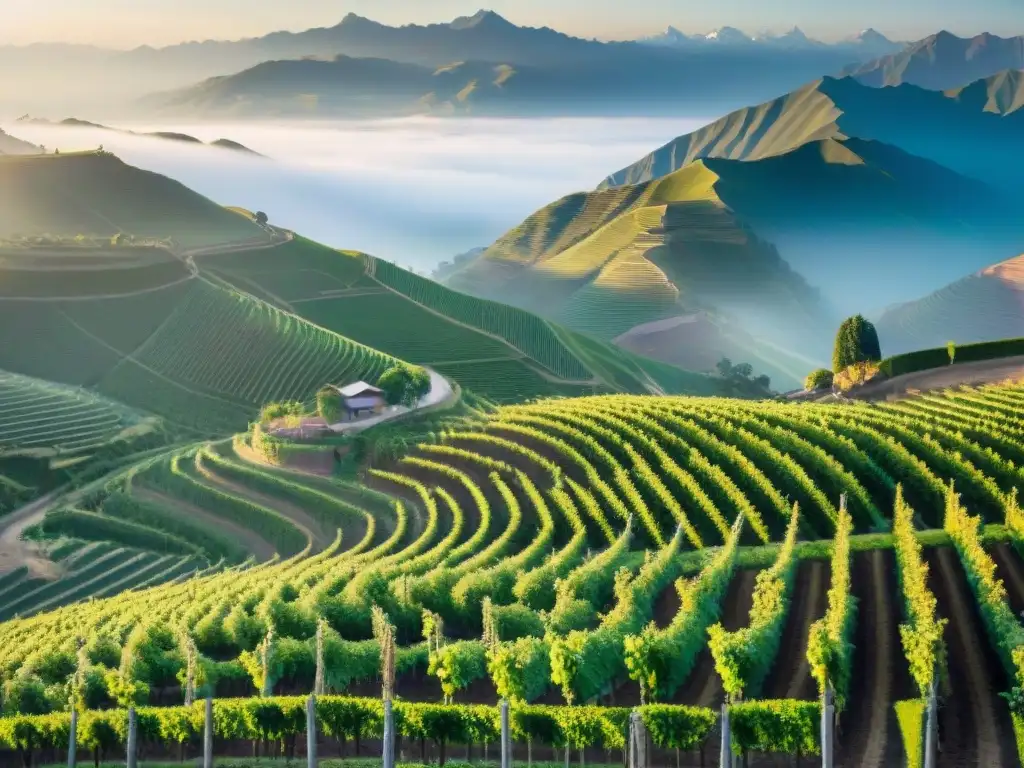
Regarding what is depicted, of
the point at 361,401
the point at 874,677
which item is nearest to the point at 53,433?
the point at 361,401

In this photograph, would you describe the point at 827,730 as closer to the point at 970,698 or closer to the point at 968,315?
the point at 970,698

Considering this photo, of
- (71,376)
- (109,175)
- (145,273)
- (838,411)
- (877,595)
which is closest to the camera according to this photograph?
(877,595)

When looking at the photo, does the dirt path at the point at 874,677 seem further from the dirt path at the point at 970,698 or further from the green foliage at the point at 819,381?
the green foliage at the point at 819,381

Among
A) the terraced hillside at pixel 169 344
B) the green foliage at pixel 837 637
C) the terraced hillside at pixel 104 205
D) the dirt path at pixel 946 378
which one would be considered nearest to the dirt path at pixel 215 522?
the terraced hillside at pixel 169 344

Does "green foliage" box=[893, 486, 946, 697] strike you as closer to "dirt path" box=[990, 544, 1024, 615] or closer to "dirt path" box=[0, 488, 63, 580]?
"dirt path" box=[990, 544, 1024, 615]

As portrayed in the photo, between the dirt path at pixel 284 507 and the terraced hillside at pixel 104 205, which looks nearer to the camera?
the dirt path at pixel 284 507

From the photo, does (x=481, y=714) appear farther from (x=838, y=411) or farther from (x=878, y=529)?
(x=838, y=411)

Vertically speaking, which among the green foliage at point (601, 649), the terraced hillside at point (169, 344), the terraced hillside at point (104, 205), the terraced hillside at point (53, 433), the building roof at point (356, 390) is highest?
the terraced hillside at point (104, 205)

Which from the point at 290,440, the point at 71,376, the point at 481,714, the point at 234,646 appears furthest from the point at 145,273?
the point at 481,714
